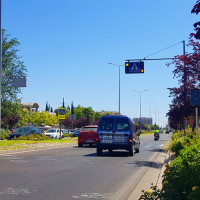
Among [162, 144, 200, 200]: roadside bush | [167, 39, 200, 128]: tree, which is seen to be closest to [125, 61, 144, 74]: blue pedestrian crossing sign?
[167, 39, 200, 128]: tree

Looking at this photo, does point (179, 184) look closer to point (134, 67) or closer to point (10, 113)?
point (134, 67)

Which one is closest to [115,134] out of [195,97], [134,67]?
[195,97]

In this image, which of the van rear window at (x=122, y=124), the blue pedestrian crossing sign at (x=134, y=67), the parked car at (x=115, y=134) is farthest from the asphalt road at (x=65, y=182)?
the blue pedestrian crossing sign at (x=134, y=67)

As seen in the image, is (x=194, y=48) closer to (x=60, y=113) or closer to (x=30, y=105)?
(x=60, y=113)

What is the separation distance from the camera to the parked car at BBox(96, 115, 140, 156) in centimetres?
1911

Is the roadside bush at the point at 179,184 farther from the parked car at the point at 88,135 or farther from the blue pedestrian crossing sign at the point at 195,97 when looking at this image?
the parked car at the point at 88,135

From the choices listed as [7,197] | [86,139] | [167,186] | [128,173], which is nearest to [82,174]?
[128,173]

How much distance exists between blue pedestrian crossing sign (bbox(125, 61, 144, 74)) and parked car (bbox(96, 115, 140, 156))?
6661 mm

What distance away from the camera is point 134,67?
84.0 feet

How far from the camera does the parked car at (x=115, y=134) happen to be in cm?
1911

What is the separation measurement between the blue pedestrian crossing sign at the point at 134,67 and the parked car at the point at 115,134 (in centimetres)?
666

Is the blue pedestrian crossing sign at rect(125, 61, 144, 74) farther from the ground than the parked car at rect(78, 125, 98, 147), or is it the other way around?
the blue pedestrian crossing sign at rect(125, 61, 144, 74)

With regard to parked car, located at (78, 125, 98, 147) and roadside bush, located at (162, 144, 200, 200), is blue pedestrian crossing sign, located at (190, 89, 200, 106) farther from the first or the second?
parked car, located at (78, 125, 98, 147)

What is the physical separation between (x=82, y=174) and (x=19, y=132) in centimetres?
2541
